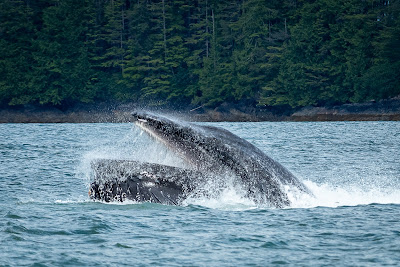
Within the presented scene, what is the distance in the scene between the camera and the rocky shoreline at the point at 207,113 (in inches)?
2955

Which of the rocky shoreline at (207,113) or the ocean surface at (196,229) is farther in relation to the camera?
the rocky shoreline at (207,113)

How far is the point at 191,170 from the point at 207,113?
76090 mm

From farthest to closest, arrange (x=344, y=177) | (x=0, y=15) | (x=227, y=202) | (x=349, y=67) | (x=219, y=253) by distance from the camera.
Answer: (x=0, y=15)
(x=349, y=67)
(x=344, y=177)
(x=227, y=202)
(x=219, y=253)

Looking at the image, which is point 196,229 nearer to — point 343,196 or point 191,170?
point 191,170

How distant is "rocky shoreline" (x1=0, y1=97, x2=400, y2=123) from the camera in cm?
7506

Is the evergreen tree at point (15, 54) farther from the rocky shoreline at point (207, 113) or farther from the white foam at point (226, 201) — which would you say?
the white foam at point (226, 201)

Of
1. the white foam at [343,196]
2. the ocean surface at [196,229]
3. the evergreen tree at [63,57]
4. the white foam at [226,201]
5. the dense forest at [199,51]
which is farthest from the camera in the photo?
the evergreen tree at [63,57]

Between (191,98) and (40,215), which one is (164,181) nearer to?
(40,215)

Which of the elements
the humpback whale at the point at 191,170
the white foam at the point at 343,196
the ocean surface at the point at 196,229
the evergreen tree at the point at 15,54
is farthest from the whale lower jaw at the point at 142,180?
the evergreen tree at the point at 15,54

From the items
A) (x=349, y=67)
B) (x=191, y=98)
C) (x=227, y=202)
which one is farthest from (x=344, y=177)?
(x=191, y=98)

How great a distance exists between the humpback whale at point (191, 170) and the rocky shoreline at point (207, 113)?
65.2 meters

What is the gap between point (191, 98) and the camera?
92.2 meters

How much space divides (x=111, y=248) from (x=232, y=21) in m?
84.7

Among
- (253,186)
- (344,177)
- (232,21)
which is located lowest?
(344,177)
